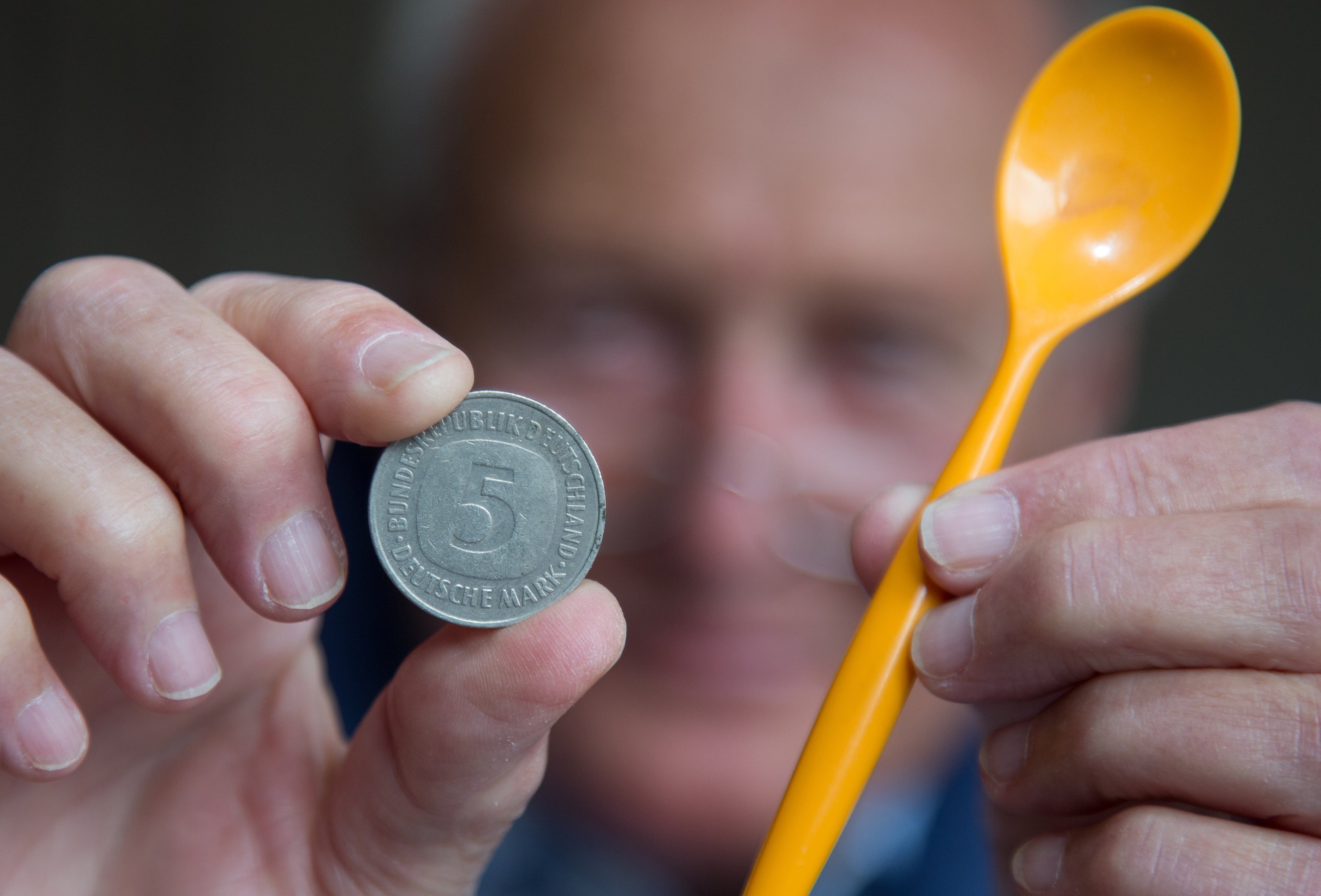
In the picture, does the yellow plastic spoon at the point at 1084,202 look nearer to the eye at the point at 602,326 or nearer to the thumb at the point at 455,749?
the thumb at the point at 455,749

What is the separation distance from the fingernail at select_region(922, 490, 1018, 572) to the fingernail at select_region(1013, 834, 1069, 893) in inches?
7.2

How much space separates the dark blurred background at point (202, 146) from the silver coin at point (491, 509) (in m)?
1.66

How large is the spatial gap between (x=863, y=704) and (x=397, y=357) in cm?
32

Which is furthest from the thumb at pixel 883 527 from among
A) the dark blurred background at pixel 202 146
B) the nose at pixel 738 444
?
the dark blurred background at pixel 202 146

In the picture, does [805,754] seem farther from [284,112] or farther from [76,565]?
[284,112]

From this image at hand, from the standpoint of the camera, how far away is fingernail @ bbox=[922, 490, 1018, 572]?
1.55 ft

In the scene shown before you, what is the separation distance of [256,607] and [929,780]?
164cm

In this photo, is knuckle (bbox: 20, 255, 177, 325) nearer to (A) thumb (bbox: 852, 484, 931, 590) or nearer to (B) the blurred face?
(A) thumb (bbox: 852, 484, 931, 590)

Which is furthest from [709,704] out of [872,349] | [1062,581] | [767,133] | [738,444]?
[1062,581]

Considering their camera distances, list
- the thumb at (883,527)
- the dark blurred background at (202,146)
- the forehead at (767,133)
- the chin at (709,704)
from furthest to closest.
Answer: the dark blurred background at (202,146), the chin at (709,704), the forehead at (767,133), the thumb at (883,527)

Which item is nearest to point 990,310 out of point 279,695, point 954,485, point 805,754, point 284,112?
point 954,485

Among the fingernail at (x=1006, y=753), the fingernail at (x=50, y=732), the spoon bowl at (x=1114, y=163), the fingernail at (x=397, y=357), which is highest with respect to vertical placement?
the spoon bowl at (x=1114, y=163)

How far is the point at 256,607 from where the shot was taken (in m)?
0.45

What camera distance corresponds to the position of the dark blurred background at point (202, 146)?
6.72ft
